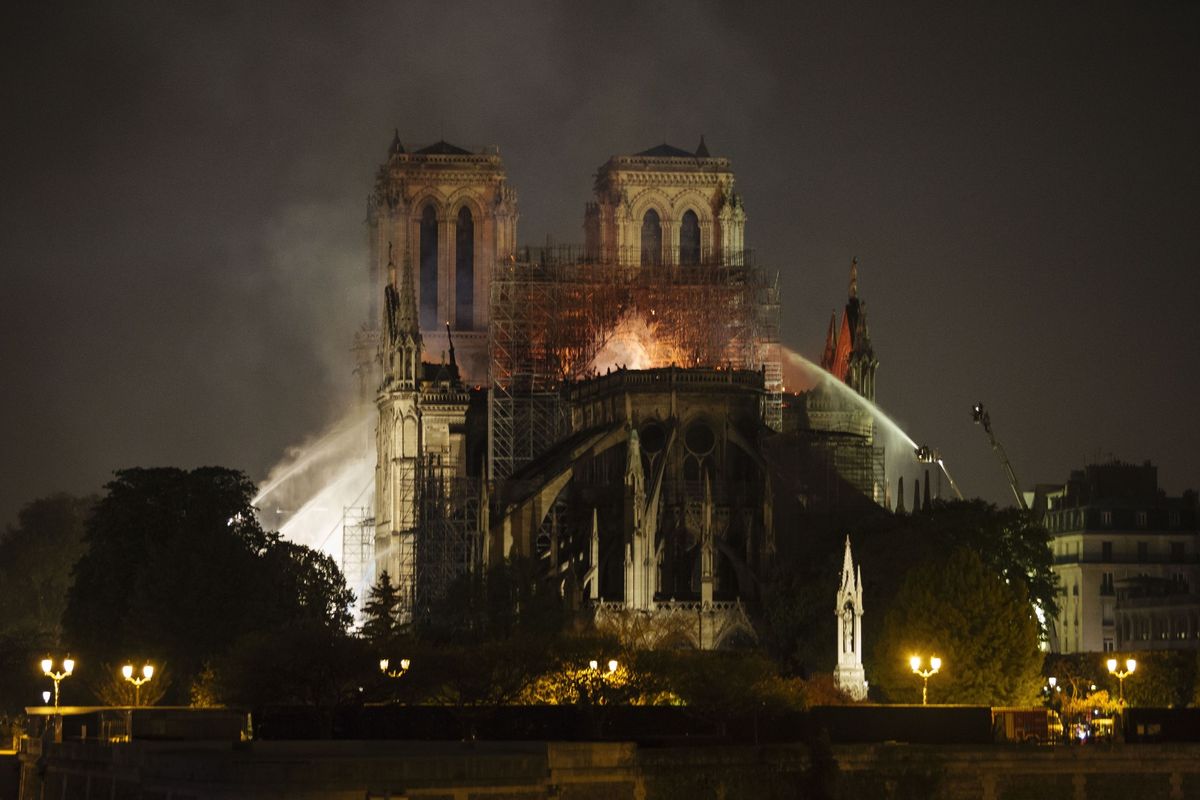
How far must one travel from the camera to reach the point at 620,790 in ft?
211

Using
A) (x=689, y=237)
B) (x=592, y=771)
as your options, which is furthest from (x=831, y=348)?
(x=592, y=771)

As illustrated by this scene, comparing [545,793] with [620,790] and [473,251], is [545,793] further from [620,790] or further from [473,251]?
[473,251]

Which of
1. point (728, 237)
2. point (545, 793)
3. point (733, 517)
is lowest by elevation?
point (545, 793)

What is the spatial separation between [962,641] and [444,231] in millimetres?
65354

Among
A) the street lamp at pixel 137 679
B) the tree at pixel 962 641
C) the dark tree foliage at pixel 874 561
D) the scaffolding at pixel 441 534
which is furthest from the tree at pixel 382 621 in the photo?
the tree at pixel 962 641

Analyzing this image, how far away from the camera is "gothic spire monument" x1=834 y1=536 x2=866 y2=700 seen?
88.6 meters

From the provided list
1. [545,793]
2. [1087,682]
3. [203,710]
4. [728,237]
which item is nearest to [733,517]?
[1087,682]

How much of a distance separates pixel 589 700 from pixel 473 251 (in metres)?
75.4

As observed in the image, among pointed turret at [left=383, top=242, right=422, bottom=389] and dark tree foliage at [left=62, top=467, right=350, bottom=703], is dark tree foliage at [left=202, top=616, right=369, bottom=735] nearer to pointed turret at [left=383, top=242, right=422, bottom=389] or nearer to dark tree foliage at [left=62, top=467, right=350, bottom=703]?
dark tree foliage at [left=62, top=467, right=350, bottom=703]

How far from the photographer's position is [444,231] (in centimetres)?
14738

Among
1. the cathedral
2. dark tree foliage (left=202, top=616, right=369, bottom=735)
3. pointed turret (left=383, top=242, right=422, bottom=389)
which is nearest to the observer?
dark tree foliage (left=202, top=616, right=369, bottom=735)

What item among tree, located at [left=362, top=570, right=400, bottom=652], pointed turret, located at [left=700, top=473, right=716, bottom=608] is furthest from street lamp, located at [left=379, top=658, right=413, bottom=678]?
pointed turret, located at [left=700, top=473, right=716, bottom=608]

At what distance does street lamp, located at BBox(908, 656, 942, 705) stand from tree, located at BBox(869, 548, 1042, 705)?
878 mm

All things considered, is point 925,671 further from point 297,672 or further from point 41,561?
point 41,561
